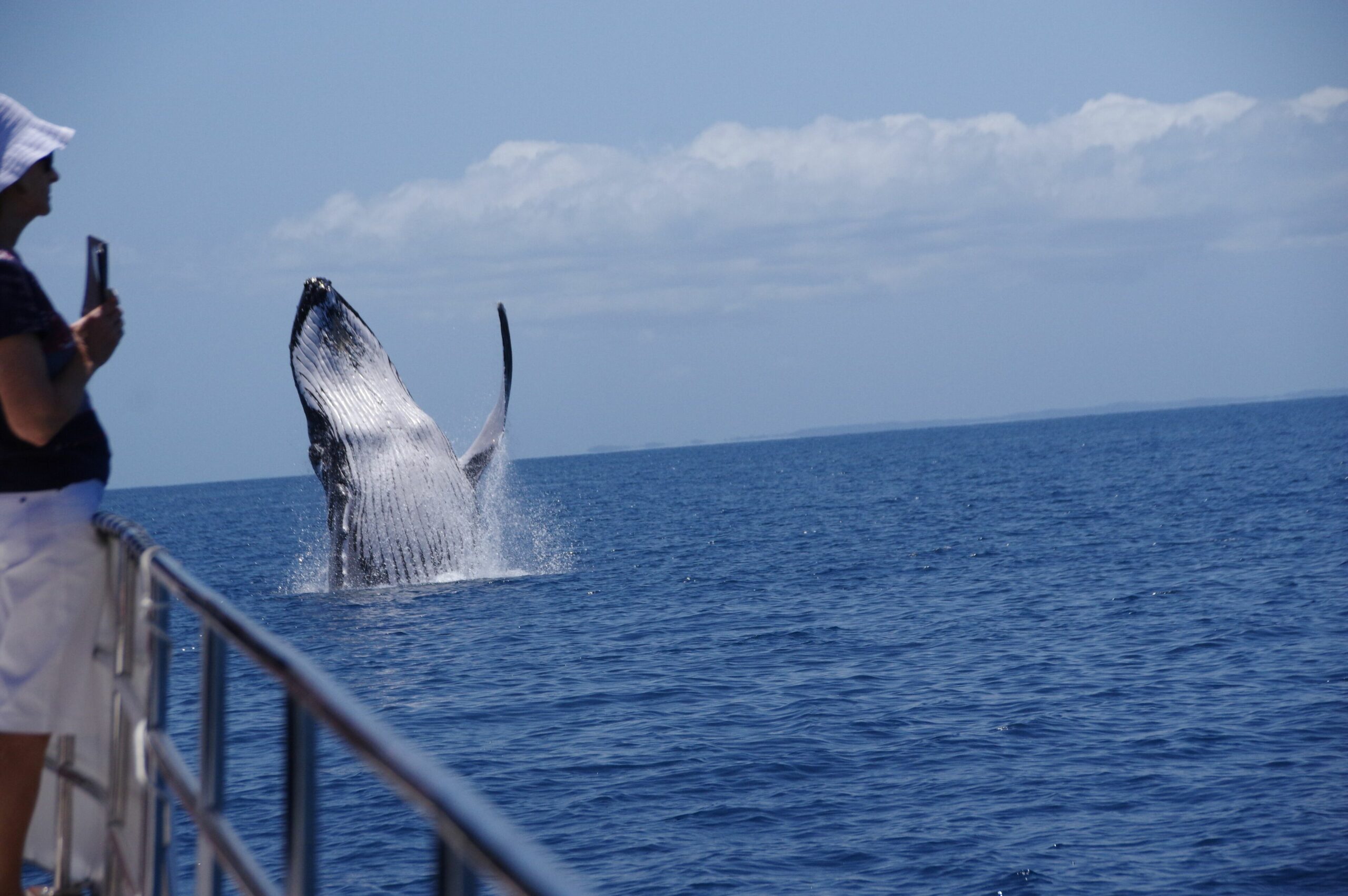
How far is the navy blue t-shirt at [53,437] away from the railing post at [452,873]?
2091 millimetres

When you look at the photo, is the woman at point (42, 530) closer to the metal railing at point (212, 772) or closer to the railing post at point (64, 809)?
the metal railing at point (212, 772)

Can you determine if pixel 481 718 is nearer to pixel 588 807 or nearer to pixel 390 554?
pixel 588 807

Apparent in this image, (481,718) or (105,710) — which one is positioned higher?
(105,710)

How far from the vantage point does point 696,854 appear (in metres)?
9.39

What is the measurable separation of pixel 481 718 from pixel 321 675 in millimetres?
12598

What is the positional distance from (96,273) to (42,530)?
643 millimetres

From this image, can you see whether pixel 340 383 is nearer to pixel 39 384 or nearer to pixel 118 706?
pixel 118 706

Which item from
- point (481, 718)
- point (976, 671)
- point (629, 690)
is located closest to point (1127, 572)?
point (976, 671)

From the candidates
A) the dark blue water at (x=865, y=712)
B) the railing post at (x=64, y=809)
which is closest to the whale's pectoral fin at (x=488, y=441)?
the dark blue water at (x=865, y=712)

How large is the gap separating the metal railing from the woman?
0.10m

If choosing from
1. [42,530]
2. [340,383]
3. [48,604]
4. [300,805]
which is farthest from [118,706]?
[340,383]

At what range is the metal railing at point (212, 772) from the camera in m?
1.07

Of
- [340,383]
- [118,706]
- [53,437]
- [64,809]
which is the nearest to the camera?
[53,437]

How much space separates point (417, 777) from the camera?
44.9 inches
